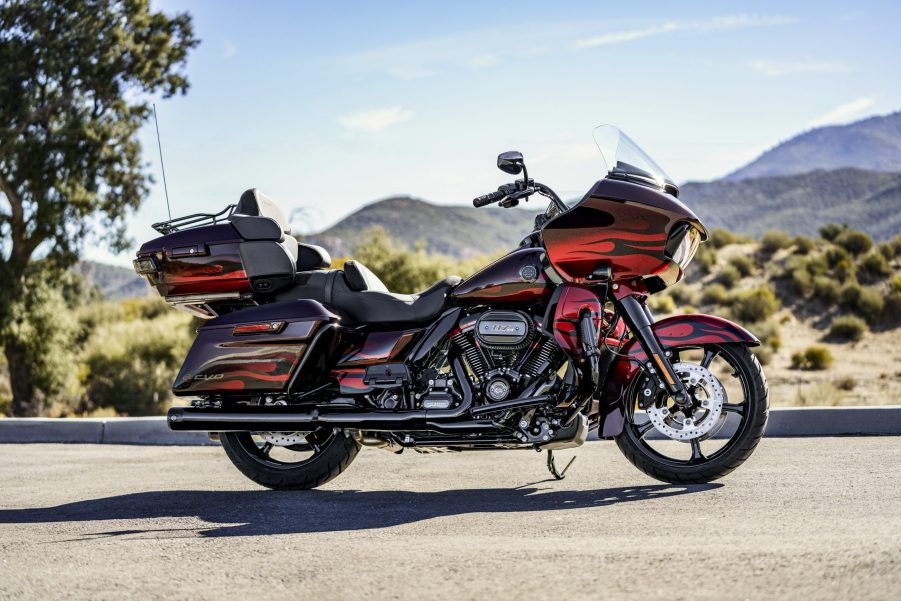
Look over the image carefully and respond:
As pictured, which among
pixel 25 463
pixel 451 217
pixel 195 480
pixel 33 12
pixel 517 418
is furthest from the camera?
pixel 451 217

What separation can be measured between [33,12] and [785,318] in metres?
19.3

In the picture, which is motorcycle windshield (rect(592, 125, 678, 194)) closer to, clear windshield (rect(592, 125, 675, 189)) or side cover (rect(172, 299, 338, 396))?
clear windshield (rect(592, 125, 675, 189))

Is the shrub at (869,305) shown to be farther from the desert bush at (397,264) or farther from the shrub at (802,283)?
the desert bush at (397,264)

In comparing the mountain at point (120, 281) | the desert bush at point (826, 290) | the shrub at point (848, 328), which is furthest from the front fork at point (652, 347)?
the mountain at point (120, 281)

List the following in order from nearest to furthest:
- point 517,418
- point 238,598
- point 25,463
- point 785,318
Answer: point 238,598, point 517,418, point 25,463, point 785,318

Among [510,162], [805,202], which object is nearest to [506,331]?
[510,162]

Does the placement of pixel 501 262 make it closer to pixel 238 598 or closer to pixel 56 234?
pixel 238 598

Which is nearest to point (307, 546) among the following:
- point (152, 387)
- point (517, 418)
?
point (517, 418)

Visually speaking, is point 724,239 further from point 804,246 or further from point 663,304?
point 663,304

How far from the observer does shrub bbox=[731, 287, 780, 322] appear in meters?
27.1

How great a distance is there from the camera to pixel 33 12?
61.6 ft

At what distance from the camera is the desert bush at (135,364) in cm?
1848

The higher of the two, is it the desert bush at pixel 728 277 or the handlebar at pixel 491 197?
the desert bush at pixel 728 277

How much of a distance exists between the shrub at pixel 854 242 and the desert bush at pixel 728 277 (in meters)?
4.14
